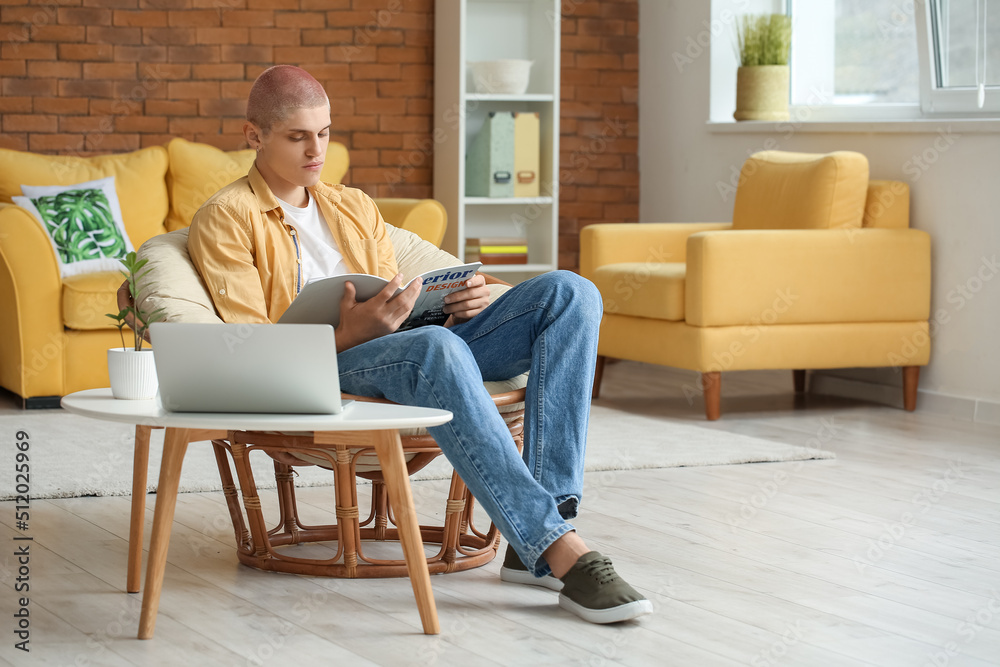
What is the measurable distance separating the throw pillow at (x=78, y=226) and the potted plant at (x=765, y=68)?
2.52m

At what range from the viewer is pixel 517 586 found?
223cm

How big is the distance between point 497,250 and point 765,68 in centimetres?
→ 135

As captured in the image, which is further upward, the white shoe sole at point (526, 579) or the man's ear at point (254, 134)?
the man's ear at point (254, 134)

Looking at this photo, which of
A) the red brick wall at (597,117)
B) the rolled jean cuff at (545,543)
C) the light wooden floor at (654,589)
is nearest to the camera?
the light wooden floor at (654,589)

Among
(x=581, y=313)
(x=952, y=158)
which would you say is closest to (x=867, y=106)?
(x=952, y=158)

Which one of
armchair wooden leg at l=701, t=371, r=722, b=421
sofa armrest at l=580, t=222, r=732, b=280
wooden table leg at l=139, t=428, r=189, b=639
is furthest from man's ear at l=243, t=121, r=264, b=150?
sofa armrest at l=580, t=222, r=732, b=280

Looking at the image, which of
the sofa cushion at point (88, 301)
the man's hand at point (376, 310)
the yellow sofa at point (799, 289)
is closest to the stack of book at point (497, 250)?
the yellow sofa at point (799, 289)

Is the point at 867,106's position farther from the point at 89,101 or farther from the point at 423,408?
the point at 423,408

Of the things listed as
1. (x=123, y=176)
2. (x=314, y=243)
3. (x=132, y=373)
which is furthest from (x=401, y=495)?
(x=123, y=176)

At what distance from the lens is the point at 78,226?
448 centimetres

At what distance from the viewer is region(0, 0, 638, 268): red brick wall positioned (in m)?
5.12

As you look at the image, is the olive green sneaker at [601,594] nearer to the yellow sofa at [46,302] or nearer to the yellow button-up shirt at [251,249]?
the yellow button-up shirt at [251,249]

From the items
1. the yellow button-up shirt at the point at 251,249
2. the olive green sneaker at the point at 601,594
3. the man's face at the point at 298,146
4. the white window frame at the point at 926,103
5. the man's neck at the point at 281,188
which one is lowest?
the olive green sneaker at the point at 601,594

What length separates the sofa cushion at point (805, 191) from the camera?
4230 millimetres
